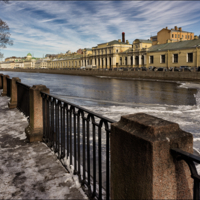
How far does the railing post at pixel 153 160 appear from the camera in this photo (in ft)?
5.09

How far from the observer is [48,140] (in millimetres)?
4676

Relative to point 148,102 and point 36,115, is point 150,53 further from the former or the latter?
point 36,115

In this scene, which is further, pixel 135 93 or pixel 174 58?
pixel 174 58

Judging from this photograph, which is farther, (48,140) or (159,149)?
(48,140)

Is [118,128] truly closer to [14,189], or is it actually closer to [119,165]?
[119,165]

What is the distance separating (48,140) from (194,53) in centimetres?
4816

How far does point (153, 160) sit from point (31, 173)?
96.4 inches

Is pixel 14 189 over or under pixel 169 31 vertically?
under

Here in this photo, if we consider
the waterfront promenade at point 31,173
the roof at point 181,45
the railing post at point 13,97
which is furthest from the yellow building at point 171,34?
the waterfront promenade at point 31,173

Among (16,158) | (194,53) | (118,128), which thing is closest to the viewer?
(118,128)

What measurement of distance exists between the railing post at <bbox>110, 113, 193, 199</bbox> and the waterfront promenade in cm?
130

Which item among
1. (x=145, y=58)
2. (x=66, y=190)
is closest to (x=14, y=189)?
(x=66, y=190)

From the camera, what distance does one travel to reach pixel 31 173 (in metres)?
3.42

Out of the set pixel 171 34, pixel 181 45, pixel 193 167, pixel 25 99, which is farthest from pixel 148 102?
pixel 171 34
